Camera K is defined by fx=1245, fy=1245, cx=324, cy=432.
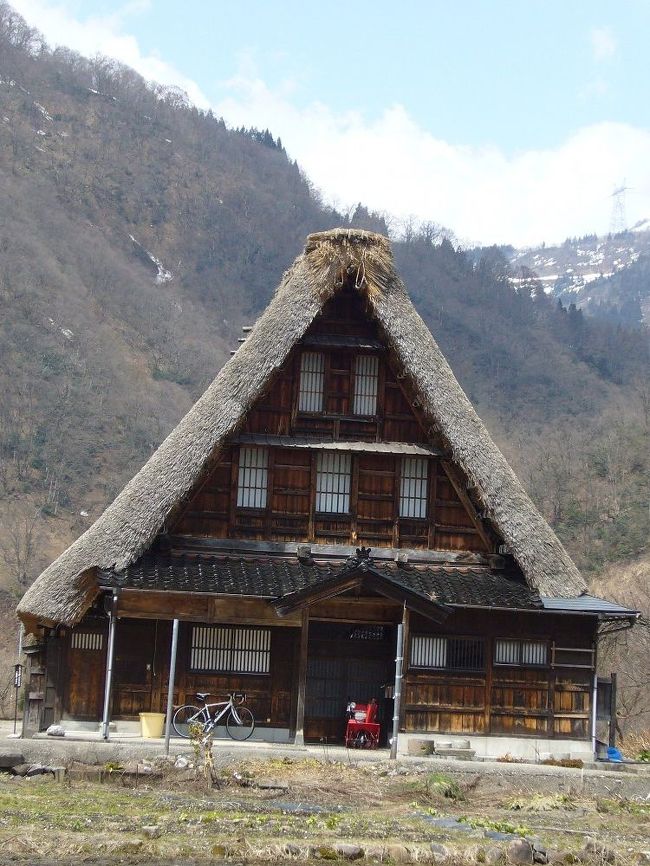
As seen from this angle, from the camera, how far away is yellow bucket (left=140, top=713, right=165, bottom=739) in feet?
70.3

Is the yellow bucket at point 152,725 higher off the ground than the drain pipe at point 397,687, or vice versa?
the drain pipe at point 397,687

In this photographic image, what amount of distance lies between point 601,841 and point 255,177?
127406mm

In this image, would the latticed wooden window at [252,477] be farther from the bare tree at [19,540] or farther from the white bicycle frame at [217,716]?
the bare tree at [19,540]

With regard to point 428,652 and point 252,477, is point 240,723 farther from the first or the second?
point 252,477

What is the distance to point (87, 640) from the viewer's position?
73.2ft

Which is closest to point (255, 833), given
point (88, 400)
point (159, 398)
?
point (88, 400)

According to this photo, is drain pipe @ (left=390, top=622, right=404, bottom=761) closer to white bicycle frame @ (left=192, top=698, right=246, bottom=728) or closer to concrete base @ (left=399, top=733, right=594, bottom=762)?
concrete base @ (left=399, top=733, right=594, bottom=762)

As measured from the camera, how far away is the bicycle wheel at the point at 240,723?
22.1 meters

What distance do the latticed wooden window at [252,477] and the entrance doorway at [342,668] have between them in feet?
8.40

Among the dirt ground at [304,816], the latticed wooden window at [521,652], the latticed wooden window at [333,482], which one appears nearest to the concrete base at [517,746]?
the latticed wooden window at [521,652]

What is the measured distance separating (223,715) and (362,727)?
2.50 metres

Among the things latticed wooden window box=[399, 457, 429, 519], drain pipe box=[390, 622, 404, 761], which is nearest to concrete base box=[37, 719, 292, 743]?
drain pipe box=[390, 622, 404, 761]

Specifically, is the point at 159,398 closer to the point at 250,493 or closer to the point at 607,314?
the point at 250,493

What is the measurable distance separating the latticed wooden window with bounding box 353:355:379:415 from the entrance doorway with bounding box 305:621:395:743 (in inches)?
161
